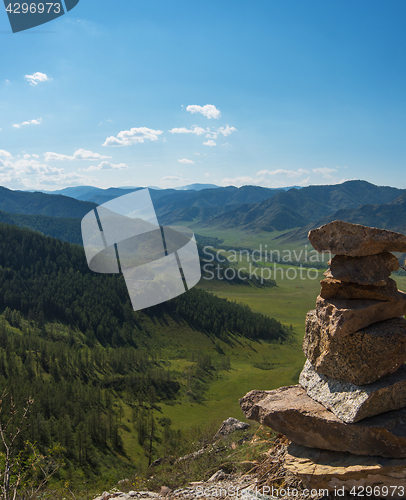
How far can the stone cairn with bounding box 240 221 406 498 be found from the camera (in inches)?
378

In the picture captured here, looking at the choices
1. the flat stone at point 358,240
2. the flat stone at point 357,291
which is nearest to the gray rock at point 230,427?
the flat stone at point 357,291

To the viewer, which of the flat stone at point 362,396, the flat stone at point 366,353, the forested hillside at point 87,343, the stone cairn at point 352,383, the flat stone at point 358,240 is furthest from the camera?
the forested hillside at point 87,343

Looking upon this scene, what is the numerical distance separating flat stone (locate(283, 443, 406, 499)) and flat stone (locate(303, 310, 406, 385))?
2.24 metres

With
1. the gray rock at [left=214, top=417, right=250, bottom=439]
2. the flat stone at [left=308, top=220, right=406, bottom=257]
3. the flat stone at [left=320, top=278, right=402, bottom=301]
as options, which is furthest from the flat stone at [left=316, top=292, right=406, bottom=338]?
the gray rock at [left=214, top=417, right=250, bottom=439]

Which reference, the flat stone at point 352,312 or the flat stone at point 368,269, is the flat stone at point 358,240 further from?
the flat stone at point 352,312

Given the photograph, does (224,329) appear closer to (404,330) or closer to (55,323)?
(55,323)

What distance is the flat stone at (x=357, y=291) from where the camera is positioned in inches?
455

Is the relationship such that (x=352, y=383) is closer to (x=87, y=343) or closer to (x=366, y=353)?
(x=366, y=353)

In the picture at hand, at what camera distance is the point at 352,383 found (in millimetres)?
10875

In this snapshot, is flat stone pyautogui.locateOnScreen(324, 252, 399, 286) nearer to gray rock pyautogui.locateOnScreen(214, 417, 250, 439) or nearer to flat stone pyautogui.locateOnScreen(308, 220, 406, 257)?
flat stone pyautogui.locateOnScreen(308, 220, 406, 257)

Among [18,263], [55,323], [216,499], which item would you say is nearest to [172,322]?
[55,323]

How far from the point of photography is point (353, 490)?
30.9ft

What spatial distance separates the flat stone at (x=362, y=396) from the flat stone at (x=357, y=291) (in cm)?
267

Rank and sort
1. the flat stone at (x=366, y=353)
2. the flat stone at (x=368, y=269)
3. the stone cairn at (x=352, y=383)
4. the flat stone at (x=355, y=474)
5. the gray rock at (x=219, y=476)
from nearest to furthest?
1. the flat stone at (x=355, y=474)
2. the stone cairn at (x=352, y=383)
3. the flat stone at (x=366, y=353)
4. the flat stone at (x=368, y=269)
5. the gray rock at (x=219, y=476)
